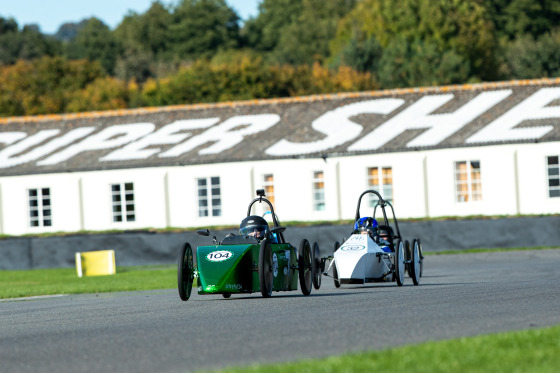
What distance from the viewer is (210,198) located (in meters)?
49.3

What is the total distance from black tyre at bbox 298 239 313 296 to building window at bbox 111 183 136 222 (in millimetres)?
30037

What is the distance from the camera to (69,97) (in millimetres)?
99312

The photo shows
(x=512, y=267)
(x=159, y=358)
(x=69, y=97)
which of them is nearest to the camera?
(x=159, y=358)

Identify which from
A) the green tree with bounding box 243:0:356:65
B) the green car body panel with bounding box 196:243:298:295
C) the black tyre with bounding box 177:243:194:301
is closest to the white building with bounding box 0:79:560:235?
the black tyre with bounding box 177:243:194:301

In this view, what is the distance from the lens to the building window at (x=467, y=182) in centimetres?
4559

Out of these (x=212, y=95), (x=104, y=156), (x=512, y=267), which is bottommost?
(x=512, y=267)

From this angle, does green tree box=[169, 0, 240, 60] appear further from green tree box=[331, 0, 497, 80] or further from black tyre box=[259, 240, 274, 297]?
black tyre box=[259, 240, 274, 297]

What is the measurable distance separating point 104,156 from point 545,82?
18066mm

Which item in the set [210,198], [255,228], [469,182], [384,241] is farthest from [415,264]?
[210,198]

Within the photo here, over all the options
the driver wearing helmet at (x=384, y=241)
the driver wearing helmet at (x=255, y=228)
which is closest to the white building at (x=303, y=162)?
the driver wearing helmet at (x=384, y=241)

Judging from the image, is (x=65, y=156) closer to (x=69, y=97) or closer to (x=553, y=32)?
(x=69, y=97)

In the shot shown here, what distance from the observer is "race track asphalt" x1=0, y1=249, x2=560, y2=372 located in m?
11.3

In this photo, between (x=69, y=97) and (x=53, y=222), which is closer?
(x=53, y=222)

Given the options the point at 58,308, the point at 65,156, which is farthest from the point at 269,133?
the point at 58,308
